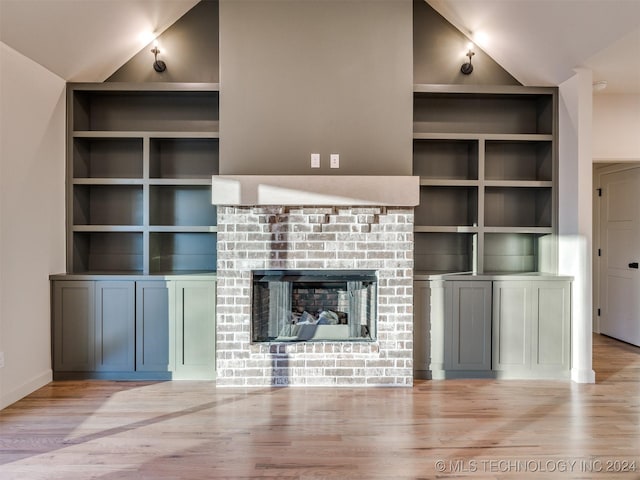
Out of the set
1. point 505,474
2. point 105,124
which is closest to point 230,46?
point 105,124

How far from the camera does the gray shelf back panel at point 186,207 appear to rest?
13.2ft

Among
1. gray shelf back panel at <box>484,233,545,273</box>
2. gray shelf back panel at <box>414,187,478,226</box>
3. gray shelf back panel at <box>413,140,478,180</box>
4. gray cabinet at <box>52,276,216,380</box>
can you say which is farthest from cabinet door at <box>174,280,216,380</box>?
gray shelf back panel at <box>484,233,545,273</box>

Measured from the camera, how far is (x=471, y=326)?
141 inches

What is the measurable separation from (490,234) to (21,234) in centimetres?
398

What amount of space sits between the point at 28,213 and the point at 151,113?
4.59 ft

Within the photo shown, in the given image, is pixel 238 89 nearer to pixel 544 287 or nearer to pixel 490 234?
pixel 490 234

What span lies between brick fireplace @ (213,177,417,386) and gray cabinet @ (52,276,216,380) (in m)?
0.21

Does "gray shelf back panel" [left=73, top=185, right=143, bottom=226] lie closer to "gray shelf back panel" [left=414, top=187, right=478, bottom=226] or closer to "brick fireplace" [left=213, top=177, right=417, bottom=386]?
"brick fireplace" [left=213, top=177, right=417, bottom=386]

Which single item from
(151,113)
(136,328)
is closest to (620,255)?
(136,328)

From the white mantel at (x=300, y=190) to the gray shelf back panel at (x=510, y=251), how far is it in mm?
1422

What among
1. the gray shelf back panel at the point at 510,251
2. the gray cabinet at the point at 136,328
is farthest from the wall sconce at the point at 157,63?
the gray shelf back panel at the point at 510,251

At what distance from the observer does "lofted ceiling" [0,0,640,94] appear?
2902 millimetres

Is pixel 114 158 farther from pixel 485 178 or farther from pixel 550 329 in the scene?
pixel 550 329

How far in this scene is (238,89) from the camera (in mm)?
3504
